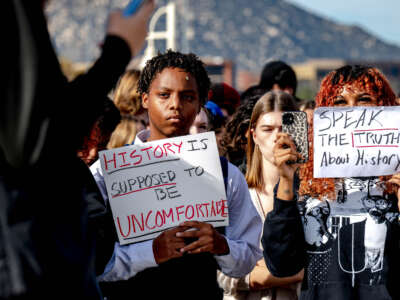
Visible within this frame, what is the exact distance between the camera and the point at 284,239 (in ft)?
10.4

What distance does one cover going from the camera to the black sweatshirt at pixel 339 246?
3.19m

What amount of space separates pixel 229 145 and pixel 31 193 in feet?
12.1

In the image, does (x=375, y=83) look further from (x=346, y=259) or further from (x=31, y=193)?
(x=31, y=193)

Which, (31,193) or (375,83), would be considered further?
(375,83)

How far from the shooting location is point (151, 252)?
329 centimetres

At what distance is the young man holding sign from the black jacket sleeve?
215mm

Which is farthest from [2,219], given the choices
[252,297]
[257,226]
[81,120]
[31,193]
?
[252,297]

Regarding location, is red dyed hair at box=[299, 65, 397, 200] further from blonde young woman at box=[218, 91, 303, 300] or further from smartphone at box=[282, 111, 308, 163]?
blonde young woman at box=[218, 91, 303, 300]

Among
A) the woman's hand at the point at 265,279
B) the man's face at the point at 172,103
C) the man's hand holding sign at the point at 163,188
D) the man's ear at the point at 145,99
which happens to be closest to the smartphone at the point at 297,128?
the man's hand holding sign at the point at 163,188

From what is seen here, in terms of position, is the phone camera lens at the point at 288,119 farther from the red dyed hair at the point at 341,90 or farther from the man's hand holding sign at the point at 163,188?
the man's hand holding sign at the point at 163,188

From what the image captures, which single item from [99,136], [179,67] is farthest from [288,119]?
[99,136]

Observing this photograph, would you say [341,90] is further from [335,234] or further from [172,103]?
[172,103]

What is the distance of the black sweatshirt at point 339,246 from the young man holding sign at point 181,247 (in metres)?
0.24

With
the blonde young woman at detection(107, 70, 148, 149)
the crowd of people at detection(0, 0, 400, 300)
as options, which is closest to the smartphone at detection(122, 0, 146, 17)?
the crowd of people at detection(0, 0, 400, 300)
